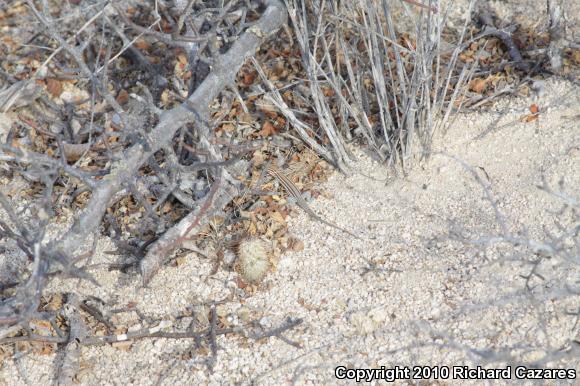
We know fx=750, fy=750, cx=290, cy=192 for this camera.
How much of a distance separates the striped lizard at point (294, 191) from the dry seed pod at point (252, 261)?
0.91 ft

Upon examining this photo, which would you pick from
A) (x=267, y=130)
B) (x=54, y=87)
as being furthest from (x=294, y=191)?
(x=54, y=87)

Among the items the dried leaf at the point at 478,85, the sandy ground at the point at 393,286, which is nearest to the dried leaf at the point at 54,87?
the sandy ground at the point at 393,286

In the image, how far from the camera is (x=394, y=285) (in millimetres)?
2713

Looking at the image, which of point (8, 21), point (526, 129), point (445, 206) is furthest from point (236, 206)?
point (8, 21)

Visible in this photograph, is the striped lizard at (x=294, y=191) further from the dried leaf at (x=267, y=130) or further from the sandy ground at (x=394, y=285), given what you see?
the dried leaf at (x=267, y=130)

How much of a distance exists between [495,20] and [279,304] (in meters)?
1.81

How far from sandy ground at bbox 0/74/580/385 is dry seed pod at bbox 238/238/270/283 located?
0.16ft

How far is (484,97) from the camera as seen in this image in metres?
3.25

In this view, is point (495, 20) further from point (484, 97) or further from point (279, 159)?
point (279, 159)
